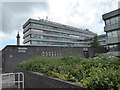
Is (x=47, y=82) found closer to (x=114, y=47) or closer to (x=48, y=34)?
(x=114, y=47)

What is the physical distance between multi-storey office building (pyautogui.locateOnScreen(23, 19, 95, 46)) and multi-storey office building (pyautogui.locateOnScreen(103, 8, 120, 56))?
2113 centimetres

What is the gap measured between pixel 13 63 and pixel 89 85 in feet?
58.5

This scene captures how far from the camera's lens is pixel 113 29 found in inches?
955

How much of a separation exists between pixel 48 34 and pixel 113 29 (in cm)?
3891

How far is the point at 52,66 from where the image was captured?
571cm

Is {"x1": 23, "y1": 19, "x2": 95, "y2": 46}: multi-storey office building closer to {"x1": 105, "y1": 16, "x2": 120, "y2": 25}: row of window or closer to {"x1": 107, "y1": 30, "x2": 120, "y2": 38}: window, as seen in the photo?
{"x1": 107, "y1": 30, "x2": 120, "y2": 38}: window

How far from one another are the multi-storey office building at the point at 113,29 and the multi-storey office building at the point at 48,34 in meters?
21.1

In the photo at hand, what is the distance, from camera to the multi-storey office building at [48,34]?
5409 cm

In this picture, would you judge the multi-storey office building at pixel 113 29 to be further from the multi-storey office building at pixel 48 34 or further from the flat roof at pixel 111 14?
the multi-storey office building at pixel 48 34

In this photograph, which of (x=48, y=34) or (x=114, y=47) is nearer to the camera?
(x=114, y=47)

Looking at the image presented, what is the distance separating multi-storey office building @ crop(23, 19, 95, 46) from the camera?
54.1 m

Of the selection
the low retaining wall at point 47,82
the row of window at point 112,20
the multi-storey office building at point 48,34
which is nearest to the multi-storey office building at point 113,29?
the row of window at point 112,20

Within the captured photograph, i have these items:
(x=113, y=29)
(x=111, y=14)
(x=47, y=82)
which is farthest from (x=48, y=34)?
(x=47, y=82)

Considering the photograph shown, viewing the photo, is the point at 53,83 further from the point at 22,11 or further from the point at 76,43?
the point at 76,43
